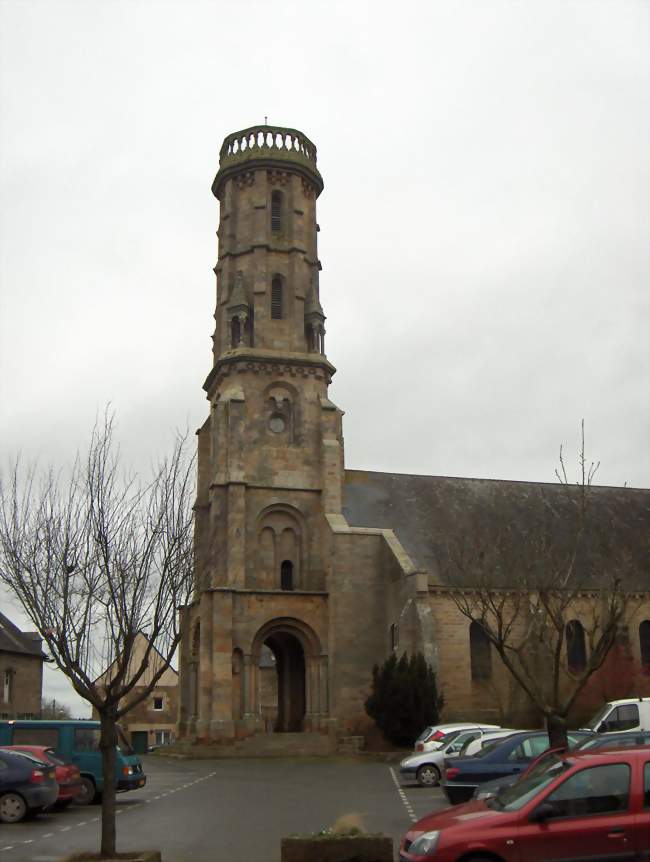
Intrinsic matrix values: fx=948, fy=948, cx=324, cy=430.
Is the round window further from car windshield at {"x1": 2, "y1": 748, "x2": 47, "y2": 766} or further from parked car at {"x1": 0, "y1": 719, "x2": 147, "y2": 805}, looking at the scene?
car windshield at {"x1": 2, "y1": 748, "x2": 47, "y2": 766}

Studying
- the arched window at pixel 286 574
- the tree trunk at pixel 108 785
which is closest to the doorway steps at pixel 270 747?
the arched window at pixel 286 574

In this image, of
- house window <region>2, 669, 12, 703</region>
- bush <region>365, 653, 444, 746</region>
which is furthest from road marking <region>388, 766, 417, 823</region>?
house window <region>2, 669, 12, 703</region>

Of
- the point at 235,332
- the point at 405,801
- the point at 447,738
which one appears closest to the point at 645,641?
the point at 447,738

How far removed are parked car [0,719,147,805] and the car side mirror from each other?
1308 centimetres

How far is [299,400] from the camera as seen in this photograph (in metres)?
43.6

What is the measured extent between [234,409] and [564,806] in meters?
33.3

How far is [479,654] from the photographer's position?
131 ft

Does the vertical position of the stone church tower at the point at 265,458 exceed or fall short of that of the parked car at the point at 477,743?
it exceeds it

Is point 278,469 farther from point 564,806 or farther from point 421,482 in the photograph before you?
point 564,806

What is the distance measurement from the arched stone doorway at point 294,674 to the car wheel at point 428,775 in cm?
1627

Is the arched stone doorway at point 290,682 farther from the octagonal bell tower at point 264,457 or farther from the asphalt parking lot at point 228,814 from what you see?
the asphalt parking lot at point 228,814

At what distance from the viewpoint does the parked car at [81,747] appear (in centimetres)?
2088

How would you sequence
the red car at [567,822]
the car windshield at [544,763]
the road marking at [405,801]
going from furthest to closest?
1. the road marking at [405,801]
2. the car windshield at [544,763]
3. the red car at [567,822]

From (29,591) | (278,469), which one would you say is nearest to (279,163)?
(278,469)
